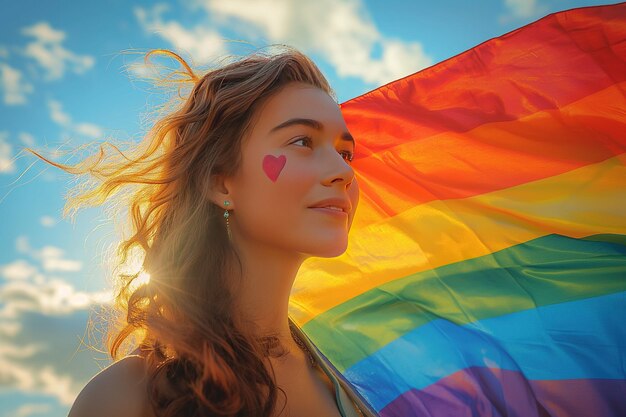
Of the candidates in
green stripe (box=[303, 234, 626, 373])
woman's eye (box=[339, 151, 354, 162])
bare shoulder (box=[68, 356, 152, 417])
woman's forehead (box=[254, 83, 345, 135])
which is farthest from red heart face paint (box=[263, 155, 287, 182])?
green stripe (box=[303, 234, 626, 373])

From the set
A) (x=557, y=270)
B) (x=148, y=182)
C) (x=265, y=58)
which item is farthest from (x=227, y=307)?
(x=557, y=270)

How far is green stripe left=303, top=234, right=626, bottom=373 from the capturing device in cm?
313

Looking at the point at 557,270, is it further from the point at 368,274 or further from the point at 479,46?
the point at 479,46

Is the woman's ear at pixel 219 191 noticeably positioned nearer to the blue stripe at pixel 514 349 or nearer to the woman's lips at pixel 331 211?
the woman's lips at pixel 331 211

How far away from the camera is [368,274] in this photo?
3641 millimetres

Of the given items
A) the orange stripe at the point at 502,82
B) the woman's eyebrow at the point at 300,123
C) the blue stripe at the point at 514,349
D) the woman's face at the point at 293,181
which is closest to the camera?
the woman's face at the point at 293,181

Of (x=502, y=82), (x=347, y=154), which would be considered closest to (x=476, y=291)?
(x=347, y=154)

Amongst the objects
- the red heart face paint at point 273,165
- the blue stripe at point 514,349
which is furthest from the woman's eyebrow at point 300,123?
the blue stripe at point 514,349

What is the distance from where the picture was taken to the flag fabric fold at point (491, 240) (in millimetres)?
3062

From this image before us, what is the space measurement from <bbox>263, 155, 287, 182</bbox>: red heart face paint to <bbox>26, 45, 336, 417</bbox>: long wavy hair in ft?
0.64

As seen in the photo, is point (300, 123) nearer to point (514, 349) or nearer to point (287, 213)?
point (287, 213)

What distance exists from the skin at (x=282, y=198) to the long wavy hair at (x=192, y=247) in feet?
0.26

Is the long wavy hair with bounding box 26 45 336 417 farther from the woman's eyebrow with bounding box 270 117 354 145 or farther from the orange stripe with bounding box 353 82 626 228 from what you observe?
the orange stripe with bounding box 353 82 626 228

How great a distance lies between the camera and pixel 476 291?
337 centimetres
